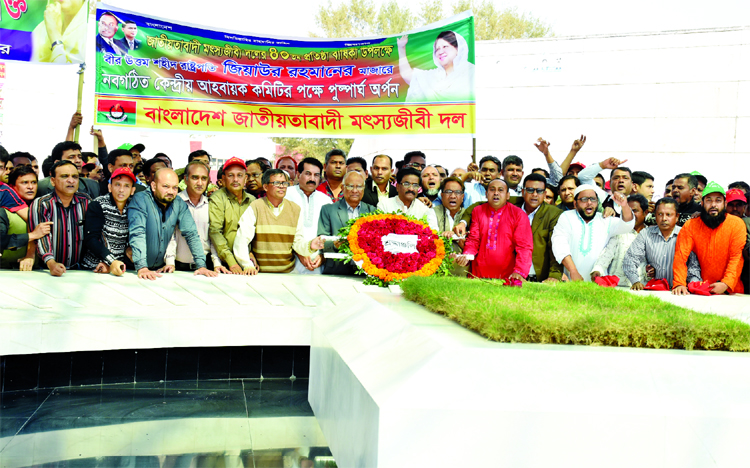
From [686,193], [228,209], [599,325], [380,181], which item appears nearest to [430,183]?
[380,181]

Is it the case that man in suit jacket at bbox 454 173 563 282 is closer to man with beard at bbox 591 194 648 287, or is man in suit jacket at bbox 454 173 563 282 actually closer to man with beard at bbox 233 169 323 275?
man with beard at bbox 591 194 648 287

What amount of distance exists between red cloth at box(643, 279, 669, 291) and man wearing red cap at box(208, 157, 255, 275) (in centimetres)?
357

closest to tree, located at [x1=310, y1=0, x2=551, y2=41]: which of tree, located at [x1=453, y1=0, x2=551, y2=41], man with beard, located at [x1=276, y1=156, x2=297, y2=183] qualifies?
tree, located at [x1=453, y1=0, x2=551, y2=41]

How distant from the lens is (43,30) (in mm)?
7078

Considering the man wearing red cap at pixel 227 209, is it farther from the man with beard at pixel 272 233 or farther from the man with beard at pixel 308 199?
the man with beard at pixel 308 199

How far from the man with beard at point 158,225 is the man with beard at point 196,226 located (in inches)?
3.9

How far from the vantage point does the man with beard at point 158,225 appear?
576 centimetres

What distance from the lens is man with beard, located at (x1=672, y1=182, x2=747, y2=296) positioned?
5.96 m

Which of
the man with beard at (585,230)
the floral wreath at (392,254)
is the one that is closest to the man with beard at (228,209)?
the floral wreath at (392,254)

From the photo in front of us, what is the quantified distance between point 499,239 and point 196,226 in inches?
106

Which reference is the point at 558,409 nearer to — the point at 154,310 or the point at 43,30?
the point at 154,310

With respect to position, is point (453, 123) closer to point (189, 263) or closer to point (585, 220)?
point (585, 220)

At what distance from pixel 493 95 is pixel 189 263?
25.6 ft

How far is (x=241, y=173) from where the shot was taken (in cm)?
639
